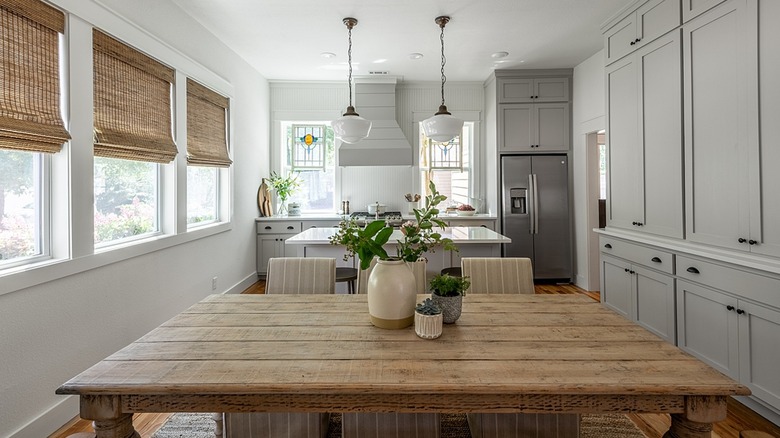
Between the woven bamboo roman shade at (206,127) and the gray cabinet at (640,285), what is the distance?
12.2ft

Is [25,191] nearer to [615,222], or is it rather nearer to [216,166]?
[216,166]

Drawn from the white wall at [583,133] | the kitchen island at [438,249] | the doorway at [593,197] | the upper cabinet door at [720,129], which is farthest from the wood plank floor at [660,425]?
the white wall at [583,133]

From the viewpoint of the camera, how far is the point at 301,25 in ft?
11.8

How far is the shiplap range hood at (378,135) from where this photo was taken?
16.5ft

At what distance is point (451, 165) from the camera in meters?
5.79

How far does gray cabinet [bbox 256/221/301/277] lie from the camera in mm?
5211

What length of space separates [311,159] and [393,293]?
182 inches

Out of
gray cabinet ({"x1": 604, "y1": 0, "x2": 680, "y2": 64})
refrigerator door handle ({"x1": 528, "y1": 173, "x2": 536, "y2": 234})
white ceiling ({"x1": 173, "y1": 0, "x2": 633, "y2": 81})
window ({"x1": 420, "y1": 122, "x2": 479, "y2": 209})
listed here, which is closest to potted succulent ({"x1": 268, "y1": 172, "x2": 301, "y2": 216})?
white ceiling ({"x1": 173, "y1": 0, "x2": 633, "y2": 81})

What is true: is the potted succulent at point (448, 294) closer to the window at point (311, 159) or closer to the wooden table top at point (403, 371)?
the wooden table top at point (403, 371)

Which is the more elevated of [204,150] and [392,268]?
[204,150]

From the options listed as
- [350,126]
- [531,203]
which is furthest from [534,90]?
[350,126]

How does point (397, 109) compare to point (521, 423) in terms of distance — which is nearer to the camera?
point (521, 423)

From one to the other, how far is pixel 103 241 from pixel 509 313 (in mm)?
2497

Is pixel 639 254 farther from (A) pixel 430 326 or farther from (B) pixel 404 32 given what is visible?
(B) pixel 404 32
